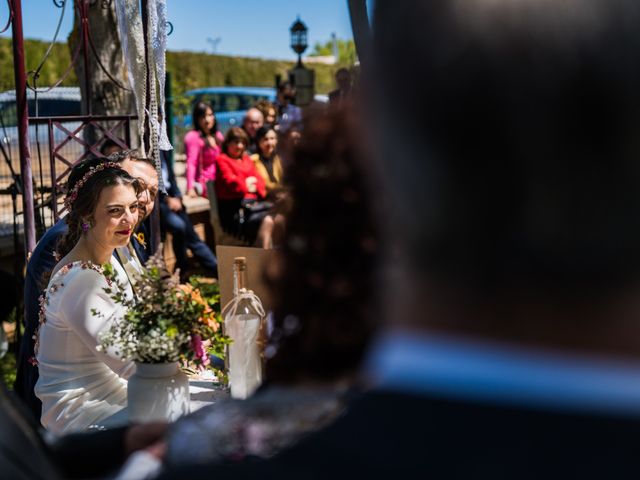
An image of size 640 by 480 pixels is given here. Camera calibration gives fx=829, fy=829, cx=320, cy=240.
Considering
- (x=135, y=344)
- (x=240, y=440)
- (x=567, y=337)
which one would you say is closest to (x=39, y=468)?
(x=240, y=440)

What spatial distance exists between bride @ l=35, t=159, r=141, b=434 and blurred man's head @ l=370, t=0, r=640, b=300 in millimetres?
1972

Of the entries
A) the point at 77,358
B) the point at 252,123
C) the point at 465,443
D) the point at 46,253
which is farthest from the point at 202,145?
the point at 465,443

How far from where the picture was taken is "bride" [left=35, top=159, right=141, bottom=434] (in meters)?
2.50

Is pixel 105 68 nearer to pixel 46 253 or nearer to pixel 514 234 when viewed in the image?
pixel 46 253

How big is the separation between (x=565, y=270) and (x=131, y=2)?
149 inches

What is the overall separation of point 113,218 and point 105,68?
3420mm

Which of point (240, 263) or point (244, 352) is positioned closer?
point (244, 352)

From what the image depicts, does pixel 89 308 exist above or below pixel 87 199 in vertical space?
below

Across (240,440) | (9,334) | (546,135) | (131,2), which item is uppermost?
(131,2)

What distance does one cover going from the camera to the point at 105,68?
19.5ft

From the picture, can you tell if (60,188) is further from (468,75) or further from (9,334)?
(468,75)

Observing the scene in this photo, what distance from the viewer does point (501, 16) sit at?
57 centimetres

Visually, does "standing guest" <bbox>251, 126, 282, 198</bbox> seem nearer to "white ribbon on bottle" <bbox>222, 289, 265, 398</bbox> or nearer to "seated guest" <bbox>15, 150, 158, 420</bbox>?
"seated guest" <bbox>15, 150, 158, 420</bbox>

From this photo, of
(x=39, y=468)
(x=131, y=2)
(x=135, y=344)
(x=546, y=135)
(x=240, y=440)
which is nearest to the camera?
(x=546, y=135)
